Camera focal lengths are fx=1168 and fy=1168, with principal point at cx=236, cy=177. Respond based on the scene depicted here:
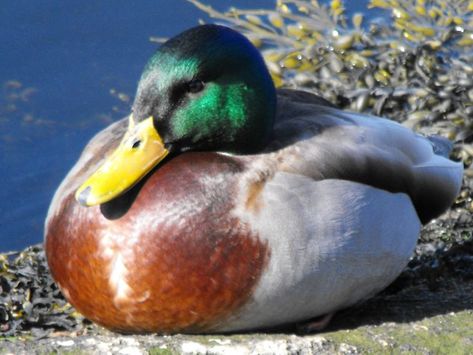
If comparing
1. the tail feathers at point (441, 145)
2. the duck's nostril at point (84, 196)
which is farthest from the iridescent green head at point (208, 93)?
the tail feathers at point (441, 145)

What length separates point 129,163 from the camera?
3.82 metres

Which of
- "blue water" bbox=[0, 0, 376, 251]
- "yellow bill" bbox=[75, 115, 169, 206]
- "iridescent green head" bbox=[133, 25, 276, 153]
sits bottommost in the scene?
"blue water" bbox=[0, 0, 376, 251]

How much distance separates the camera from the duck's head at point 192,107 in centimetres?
378

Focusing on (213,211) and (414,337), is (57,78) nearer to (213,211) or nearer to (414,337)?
(213,211)

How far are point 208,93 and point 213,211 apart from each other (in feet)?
1.33

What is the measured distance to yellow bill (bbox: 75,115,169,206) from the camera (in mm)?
3766

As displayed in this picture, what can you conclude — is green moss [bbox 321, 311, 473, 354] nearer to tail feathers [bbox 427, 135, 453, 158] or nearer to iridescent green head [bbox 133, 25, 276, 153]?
iridescent green head [bbox 133, 25, 276, 153]

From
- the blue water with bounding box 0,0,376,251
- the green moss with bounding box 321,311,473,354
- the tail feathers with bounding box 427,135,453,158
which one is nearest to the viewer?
the green moss with bounding box 321,311,473,354

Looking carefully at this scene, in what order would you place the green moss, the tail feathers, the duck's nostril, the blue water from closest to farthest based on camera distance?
the duck's nostril < the green moss < the tail feathers < the blue water

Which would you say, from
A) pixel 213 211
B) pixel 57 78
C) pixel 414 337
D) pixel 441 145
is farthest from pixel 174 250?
pixel 57 78

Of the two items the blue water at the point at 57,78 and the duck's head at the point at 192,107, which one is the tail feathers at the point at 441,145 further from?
the blue water at the point at 57,78

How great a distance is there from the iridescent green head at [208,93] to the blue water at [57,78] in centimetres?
218

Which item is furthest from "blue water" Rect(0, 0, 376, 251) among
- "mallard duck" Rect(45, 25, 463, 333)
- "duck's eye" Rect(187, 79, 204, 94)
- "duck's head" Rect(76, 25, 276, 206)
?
"duck's eye" Rect(187, 79, 204, 94)

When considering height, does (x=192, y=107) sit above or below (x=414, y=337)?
above
